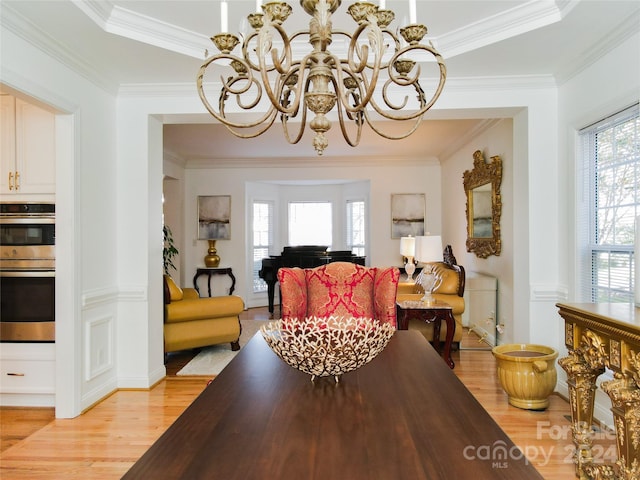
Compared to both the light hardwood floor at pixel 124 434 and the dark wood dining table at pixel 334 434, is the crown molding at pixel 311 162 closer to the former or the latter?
the light hardwood floor at pixel 124 434

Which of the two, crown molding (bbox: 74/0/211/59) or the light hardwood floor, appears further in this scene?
crown molding (bbox: 74/0/211/59)

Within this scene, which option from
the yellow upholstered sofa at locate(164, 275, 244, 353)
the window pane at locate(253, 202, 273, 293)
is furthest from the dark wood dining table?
the window pane at locate(253, 202, 273, 293)

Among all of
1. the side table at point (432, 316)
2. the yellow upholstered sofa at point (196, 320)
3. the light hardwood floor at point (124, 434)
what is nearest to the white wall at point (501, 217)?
the side table at point (432, 316)

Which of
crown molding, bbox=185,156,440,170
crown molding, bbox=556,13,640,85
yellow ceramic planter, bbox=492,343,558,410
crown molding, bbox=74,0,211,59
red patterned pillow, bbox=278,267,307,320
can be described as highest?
crown molding, bbox=74,0,211,59

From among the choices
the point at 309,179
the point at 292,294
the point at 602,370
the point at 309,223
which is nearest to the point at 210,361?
→ the point at 292,294

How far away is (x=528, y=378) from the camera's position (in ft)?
10.4

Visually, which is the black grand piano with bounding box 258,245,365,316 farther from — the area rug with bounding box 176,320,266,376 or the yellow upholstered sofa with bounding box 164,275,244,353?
the yellow upholstered sofa with bounding box 164,275,244,353

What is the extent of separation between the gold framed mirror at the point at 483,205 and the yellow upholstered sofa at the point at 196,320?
2826 millimetres

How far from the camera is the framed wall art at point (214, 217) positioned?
7.77m

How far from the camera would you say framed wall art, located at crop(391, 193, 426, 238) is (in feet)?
24.9

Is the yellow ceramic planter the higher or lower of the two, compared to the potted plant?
lower

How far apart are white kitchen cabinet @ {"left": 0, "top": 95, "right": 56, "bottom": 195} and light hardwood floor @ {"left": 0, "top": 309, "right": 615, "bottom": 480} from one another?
5.68 feet

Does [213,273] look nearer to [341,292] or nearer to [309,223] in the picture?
[309,223]

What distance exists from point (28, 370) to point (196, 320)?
154cm
